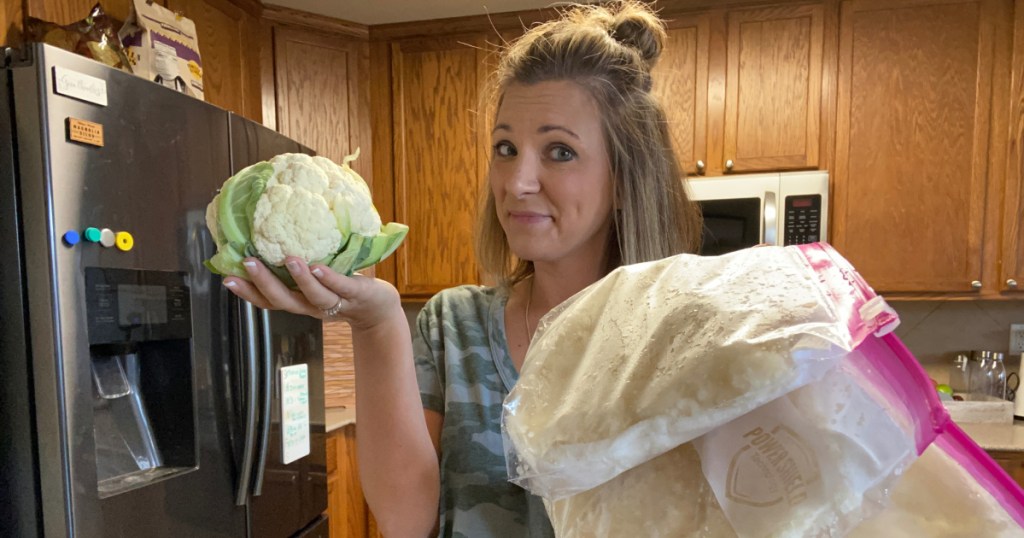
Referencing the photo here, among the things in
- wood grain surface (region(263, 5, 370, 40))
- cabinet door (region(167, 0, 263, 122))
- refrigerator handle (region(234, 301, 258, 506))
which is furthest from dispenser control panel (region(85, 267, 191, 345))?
wood grain surface (region(263, 5, 370, 40))

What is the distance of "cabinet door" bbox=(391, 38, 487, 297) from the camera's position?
2.43 m

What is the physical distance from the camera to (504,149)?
0.81m

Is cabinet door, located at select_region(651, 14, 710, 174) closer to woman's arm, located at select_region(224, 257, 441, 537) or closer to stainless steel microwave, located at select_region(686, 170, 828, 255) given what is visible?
stainless steel microwave, located at select_region(686, 170, 828, 255)

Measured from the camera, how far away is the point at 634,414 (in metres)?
0.28

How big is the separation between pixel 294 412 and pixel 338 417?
0.61m

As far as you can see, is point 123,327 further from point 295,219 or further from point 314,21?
point 314,21

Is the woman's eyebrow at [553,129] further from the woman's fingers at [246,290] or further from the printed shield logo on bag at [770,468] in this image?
the printed shield logo on bag at [770,468]

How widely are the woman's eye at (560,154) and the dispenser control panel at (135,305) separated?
77 cm

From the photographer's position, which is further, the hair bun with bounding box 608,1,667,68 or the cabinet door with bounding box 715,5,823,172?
the cabinet door with bounding box 715,5,823,172

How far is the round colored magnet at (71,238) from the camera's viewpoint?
90 cm

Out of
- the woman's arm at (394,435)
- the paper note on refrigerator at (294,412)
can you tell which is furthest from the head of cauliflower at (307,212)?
the paper note on refrigerator at (294,412)

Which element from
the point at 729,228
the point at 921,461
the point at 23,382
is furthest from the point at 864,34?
the point at 23,382

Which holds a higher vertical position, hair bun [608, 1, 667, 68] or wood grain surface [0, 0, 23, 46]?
wood grain surface [0, 0, 23, 46]

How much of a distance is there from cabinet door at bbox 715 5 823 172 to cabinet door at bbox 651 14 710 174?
9 centimetres
